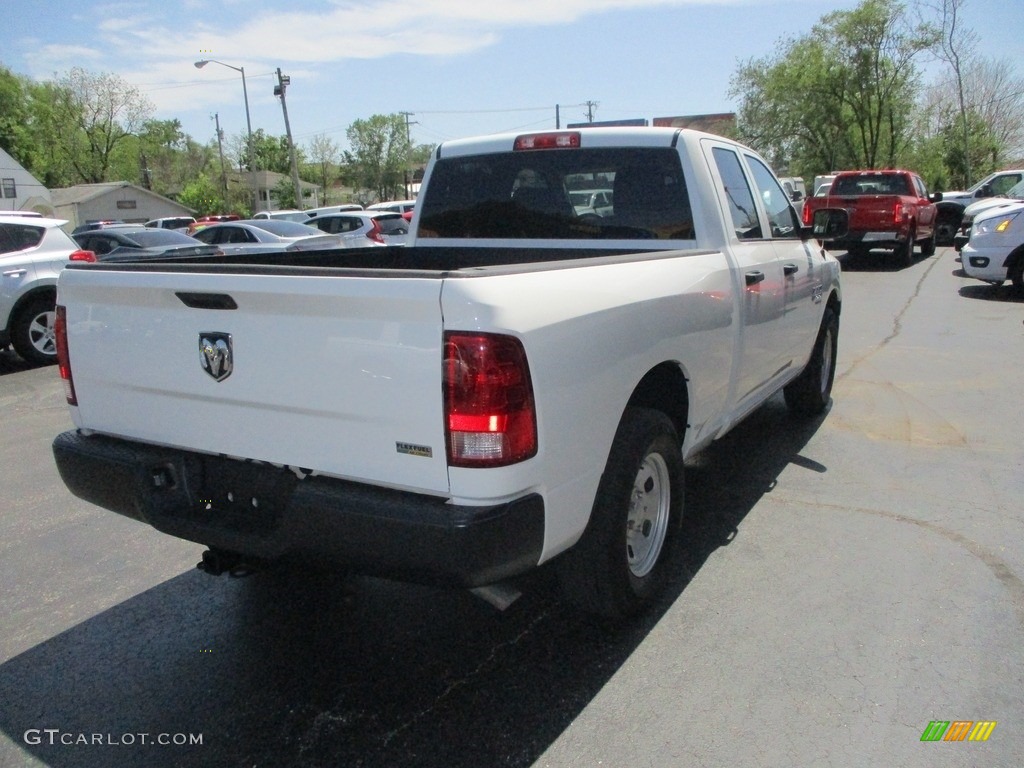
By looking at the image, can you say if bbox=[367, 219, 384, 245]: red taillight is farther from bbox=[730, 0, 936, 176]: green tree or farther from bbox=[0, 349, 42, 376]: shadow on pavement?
bbox=[730, 0, 936, 176]: green tree

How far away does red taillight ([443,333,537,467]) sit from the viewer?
228cm

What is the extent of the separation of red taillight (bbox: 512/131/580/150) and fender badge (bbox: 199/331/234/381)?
2.17 m

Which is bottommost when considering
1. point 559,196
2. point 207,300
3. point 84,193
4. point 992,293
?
point 992,293

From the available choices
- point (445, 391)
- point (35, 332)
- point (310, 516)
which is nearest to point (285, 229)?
point (35, 332)

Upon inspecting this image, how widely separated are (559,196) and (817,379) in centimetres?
287

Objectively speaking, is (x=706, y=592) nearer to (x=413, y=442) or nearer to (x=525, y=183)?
(x=413, y=442)

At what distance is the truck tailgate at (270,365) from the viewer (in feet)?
7.69

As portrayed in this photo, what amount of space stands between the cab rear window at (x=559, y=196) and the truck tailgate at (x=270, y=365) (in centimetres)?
191

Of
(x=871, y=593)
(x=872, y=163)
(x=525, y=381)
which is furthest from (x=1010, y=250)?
(x=872, y=163)

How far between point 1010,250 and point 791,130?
34272 mm

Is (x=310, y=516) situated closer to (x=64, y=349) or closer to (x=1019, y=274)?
(x=64, y=349)

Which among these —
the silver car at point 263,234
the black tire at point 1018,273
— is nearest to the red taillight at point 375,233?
the silver car at point 263,234

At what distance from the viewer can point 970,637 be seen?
10.5 feet

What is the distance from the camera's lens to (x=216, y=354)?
2707mm
